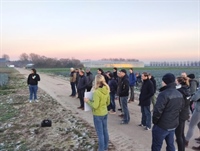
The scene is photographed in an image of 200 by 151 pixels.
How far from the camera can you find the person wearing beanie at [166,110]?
14.8 feet

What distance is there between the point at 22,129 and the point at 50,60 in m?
132

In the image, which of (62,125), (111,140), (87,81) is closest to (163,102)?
(111,140)

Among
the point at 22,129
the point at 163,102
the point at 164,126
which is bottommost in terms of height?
the point at 22,129

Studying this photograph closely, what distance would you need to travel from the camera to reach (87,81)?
11109mm

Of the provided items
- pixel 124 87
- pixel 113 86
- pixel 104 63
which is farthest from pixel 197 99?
pixel 104 63

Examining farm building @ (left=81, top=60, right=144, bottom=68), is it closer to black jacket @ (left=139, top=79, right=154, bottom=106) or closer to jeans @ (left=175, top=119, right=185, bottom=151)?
black jacket @ (left=139, top=79, right=154, bottom=106)

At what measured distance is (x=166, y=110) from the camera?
15.0 feet

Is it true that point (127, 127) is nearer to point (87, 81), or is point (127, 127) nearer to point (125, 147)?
point (125, 147)

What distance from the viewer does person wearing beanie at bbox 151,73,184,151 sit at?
4.50 m

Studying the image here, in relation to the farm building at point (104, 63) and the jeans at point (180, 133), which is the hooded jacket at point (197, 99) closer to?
the jeans at point (180, 133)

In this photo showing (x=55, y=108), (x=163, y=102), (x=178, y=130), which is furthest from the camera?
(x=55, y=108)

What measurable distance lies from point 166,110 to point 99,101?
59.4 inches

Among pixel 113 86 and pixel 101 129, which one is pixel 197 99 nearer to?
pixel 101 129

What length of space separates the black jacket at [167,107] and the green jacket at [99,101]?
1287 mm
